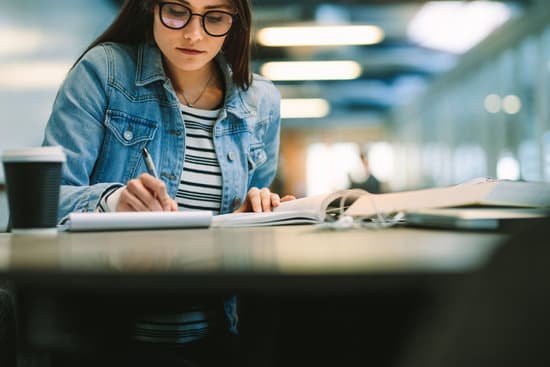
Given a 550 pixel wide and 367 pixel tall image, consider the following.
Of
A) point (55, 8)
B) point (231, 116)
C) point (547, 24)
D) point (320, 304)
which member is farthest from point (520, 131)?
point (320, 304)

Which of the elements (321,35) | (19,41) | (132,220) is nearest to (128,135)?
(132,220)

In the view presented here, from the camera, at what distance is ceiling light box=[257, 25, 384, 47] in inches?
344

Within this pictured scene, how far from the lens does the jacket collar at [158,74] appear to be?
1558mm

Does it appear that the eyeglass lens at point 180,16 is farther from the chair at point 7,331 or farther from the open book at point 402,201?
the chair at point 7,331

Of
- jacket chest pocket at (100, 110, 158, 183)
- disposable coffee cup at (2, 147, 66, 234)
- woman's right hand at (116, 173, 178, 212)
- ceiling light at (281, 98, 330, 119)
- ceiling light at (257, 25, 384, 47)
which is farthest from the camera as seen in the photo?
ceiling light at (281, 98, 330, 119)

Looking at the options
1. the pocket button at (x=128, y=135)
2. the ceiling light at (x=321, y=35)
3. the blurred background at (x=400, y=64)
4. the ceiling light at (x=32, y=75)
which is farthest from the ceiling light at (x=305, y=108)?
the pocket button at (x=128, y=135)

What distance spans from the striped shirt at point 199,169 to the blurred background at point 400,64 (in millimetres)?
3067

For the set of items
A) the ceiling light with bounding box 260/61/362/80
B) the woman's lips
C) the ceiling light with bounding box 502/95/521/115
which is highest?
the ceiling light with bounding box 260/61/362/80

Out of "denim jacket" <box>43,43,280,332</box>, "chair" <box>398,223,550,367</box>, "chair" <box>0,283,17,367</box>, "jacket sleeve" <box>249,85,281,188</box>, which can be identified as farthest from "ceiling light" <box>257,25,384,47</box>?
"chair" <box>398,223,550,367</box>

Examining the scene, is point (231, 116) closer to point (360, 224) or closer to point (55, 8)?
point (360, 224)

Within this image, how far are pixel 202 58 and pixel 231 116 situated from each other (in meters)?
0.18

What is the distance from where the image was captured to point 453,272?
19.7 inches

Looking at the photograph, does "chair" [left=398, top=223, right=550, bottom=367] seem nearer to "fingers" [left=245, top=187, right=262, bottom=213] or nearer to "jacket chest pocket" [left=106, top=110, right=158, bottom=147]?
"fingers" [left=245, top=187, right=262, bottom=213]

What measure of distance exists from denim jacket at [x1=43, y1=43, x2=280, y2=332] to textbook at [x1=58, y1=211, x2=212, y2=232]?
19 centimetres
